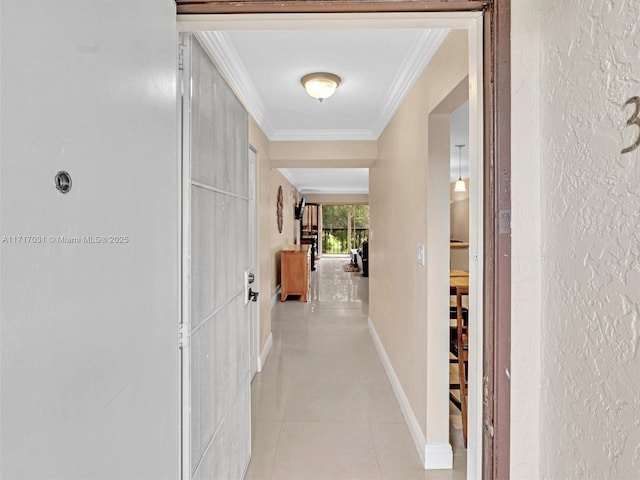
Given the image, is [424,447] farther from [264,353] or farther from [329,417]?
[264,353]

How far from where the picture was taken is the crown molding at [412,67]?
5.84ft

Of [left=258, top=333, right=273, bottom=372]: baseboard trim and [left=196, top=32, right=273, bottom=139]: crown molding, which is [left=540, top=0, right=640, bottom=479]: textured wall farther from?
[left=258, top=333, right=273, bottom=372]: baseboard trim

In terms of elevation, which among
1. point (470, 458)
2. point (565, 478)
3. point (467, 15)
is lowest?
point (470, 458)

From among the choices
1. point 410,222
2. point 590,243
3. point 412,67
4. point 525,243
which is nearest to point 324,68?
point 412,67

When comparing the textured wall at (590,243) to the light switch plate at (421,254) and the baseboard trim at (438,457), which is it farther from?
the baseboard trim at (438,457)

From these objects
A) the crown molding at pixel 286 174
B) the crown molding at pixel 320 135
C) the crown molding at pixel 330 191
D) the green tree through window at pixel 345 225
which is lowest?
the green tree through window at pixel 345 225

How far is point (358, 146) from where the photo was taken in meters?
3.86

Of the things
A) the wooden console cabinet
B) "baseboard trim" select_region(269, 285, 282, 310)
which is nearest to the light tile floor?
"baseboard trim" select_region(269, 285, 282, 310)

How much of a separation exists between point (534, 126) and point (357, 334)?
384 centimetres

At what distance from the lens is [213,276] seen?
1.45 meters

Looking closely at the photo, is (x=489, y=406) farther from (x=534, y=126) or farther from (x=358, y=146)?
(x=358, y=146)

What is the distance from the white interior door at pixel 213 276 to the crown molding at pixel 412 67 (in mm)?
1052

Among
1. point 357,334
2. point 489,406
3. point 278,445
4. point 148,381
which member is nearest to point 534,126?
point 489,406

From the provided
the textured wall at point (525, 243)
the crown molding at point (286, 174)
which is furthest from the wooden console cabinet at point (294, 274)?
the textured wall at point (525, 243)
